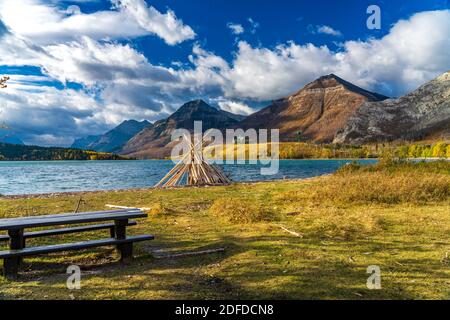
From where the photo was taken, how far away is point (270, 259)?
6934 mm

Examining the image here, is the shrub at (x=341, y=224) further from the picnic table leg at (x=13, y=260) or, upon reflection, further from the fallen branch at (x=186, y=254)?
the picnic table leg at (x=13, y=260)

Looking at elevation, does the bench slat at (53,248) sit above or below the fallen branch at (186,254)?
above

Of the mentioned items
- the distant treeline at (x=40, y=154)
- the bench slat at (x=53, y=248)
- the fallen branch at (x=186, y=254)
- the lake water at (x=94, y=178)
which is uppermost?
the distant treeline at (x=40, y=154)

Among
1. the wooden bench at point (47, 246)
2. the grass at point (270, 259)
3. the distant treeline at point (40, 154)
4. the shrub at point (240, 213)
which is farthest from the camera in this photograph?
the distant treeline at point (40, 154)

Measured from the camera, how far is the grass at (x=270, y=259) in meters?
5.40

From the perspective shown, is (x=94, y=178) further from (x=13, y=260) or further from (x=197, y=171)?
(x=13, y=260)

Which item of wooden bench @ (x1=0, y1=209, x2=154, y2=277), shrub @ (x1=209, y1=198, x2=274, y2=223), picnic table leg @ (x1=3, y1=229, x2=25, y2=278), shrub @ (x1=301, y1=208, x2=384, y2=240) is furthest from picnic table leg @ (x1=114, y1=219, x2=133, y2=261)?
shrub @ (x1=301, y1=208, x2=384, y2=240)

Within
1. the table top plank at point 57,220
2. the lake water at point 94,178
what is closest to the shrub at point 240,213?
the table top plank at point 57,220

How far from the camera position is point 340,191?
1542cm

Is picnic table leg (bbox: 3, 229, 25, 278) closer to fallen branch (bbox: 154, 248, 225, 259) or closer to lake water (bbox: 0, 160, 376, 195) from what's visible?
fallen branch (bbox: 154, 248, 225, 259)
